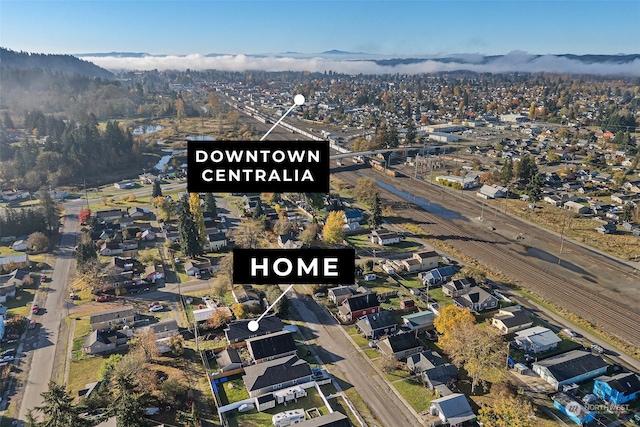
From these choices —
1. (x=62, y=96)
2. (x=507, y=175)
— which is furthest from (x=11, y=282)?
(x=62, y=96)

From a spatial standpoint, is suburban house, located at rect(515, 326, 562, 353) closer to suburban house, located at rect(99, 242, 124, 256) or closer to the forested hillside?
suburban house, located at rect(99, 242, 124, 256)

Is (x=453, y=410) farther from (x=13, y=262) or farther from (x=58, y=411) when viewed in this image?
(x=13, y=262)

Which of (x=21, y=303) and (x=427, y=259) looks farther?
(x=427, y=259)

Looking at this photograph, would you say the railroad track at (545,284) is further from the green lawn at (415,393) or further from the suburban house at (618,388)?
the green lawn at (415,393)

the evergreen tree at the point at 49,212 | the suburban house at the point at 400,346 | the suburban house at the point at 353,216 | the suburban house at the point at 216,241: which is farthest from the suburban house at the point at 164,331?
the evergreen tree at the point at 49,212

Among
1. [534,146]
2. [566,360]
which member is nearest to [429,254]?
[566,360]

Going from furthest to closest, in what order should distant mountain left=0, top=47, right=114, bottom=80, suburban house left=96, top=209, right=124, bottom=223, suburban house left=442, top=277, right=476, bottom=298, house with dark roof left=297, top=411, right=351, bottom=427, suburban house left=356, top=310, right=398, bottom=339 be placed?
distant mountain left=0, top=47, right=114, bottom=80 < suburban house left=96, top=209, right=124, bottom=223 < suburban house left=442, top=277, right=476, bottom=298 < suburban house left=356, top=310, right=398, bottom=339 < house with dark roof left=297, top=411, right=351, bottom=427

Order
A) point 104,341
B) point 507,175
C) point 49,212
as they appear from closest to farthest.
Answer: point 104,341
point 49,212
point 507,175

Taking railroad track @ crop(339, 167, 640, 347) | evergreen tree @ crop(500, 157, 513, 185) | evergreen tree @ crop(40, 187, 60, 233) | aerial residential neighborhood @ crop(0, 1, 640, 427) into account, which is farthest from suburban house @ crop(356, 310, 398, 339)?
evergreen tree @ crop(500, 157, 513, 185)
